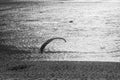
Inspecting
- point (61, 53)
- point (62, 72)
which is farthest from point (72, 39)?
point (62, 72)

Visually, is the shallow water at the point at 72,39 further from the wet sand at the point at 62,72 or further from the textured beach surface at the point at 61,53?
the wet sand at the point at 62,72

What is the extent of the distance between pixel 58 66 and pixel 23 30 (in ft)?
28.9

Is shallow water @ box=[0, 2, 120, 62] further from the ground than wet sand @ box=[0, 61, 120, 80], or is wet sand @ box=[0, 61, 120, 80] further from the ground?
wet sand @ box=[0, 61, 120, 80]

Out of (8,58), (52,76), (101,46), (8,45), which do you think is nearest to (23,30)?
(8,45)

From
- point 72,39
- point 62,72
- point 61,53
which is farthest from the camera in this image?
point 72,39

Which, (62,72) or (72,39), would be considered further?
(72,39)

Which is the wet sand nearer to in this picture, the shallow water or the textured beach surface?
the textured beach surface

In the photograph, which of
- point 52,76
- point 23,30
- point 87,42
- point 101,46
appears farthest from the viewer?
point 23,30

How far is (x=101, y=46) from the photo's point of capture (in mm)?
11469

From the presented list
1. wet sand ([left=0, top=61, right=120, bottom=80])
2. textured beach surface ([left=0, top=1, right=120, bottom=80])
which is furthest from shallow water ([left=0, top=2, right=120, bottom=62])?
wet sand ([left=0, top=61, right=120, bottom=80])

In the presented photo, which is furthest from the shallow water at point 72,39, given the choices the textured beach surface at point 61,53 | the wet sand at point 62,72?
the wet sand at point 62,72

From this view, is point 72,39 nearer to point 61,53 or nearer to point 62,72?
point 61,53

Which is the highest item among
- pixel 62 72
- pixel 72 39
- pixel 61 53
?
pixel 62 72

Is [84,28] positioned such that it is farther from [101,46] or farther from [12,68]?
[12,68]
